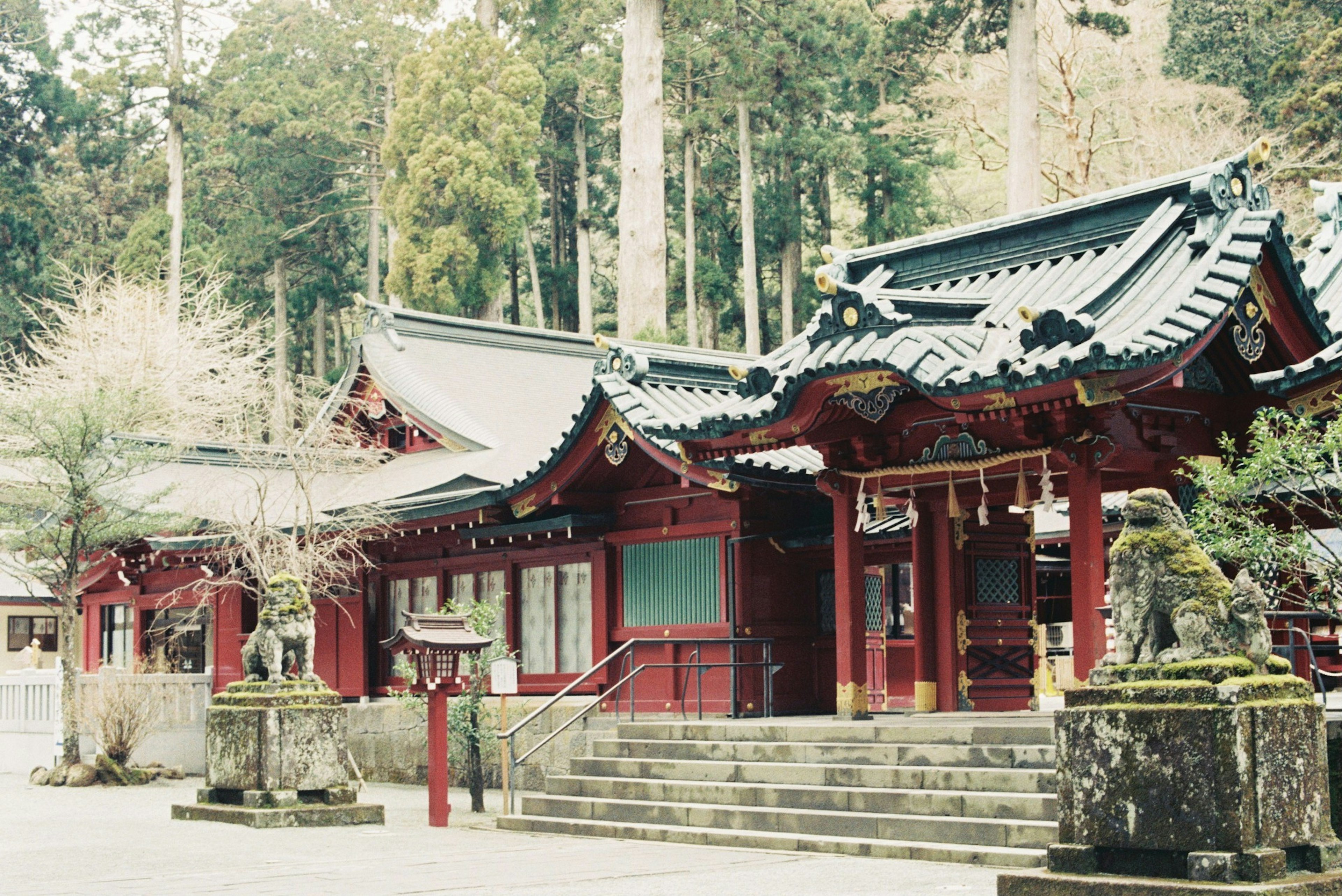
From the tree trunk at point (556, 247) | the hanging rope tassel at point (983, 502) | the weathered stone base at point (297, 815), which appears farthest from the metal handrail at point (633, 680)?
the tree trunk at point (556, 247)

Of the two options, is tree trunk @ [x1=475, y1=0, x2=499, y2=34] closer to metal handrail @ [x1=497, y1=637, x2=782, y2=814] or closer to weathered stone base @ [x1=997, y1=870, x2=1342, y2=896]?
metal handrail @ [x1=497, y1=637, x2=782, y2=814]

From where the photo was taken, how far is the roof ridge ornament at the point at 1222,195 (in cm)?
1400

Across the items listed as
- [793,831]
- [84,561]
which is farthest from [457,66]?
[793,831]

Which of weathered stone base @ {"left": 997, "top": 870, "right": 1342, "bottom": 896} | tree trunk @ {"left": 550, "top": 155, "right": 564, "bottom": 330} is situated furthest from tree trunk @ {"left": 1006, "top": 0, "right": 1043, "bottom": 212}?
weathered stone base @ {"left": 997, "top": 870, "right": 1342, "bottom": 896}

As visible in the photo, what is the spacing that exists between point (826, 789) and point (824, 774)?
1.07 feet

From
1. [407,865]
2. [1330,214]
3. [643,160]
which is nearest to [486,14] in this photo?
[643,160]

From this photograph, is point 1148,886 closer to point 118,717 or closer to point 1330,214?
point 1330,214

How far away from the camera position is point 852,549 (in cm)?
1558

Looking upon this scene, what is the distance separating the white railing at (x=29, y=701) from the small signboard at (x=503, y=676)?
29.2 feet

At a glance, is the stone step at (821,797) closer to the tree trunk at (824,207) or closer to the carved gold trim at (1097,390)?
the carved gold trim at (1097,390)

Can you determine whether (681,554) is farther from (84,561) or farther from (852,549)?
(84,561)

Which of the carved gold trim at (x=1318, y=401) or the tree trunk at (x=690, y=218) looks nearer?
the carved gold trim at (x=1318, y=401)

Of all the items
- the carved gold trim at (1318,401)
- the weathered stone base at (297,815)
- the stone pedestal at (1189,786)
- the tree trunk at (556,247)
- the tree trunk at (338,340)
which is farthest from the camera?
the tree trunk at (338,340)

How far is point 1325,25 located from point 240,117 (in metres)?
29.8
